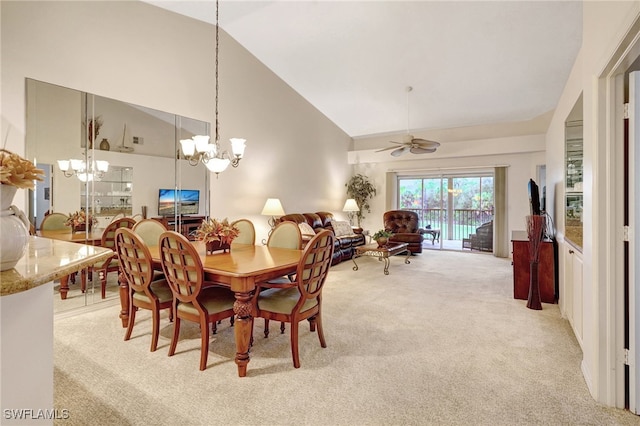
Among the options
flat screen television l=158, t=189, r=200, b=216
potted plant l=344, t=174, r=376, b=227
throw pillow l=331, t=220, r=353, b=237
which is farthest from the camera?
potted plant l=344, t=174, r=376, b=227

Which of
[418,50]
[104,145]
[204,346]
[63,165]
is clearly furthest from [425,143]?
[63,165]

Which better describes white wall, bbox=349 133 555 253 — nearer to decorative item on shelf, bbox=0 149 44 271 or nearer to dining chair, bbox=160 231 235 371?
dining chair, bbox=160 231 235 371

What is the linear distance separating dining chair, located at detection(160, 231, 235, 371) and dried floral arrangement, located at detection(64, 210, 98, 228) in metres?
2.00

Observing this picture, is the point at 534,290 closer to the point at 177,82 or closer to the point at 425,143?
the point at 425,143

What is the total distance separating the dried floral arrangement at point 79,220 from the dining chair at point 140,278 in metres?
1.41

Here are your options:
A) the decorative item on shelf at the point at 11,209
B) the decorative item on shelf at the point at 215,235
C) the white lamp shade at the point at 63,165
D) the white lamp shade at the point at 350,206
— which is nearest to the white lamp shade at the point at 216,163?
the decorative item on shelf at the point at 215,235

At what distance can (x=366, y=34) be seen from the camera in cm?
447

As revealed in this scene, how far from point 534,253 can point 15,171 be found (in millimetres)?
4410

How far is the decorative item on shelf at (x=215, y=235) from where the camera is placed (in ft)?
9.34

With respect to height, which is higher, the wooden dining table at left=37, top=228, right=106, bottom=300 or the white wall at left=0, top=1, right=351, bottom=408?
the white wall at left=0, top=1, right=351, bottom=408

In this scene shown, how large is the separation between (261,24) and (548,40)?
3.78 metres

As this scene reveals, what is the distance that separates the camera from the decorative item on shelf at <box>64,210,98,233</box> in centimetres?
358

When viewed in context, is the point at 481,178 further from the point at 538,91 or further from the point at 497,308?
the point at 497,308

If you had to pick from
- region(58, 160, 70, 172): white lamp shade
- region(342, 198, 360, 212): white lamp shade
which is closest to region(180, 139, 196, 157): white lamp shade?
region(58, 160, 70, 172): white lamp shade
